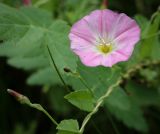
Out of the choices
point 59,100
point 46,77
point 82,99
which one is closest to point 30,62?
point 46,77

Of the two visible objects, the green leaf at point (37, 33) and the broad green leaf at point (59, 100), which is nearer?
the green leaf at point (37, 33)

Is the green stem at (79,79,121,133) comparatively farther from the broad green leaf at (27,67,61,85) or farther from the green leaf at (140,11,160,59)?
the broad green leaf at (27,67,61,85)

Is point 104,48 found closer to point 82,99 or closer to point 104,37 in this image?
point 104,37

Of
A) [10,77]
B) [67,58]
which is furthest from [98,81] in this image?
[10,77]

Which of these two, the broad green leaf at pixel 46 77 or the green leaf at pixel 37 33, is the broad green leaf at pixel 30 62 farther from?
the green leaf at pixel 37 33

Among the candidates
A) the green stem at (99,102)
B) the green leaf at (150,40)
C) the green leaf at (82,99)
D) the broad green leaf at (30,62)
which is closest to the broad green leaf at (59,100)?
the broad green leaf at (30,62)

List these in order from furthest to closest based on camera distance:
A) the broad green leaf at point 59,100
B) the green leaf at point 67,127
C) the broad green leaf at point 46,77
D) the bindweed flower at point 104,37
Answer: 1. the broad green leaf at point 59,100
2. the broad green leaf at point 46,77
3. the bindweed flower at point 104,37
4. the green leaf at point 67,127
